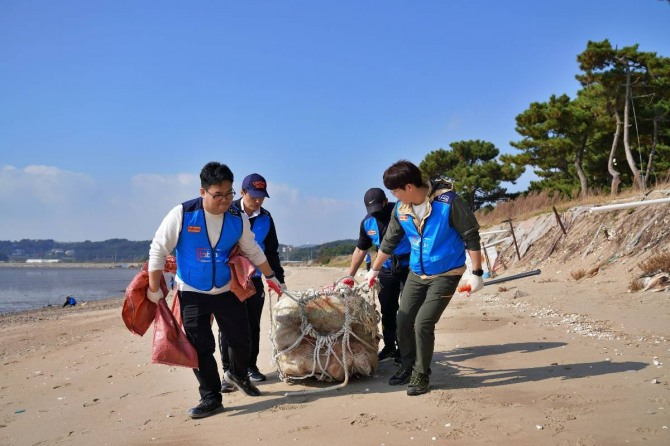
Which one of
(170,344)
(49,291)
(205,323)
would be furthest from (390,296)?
(49,291)

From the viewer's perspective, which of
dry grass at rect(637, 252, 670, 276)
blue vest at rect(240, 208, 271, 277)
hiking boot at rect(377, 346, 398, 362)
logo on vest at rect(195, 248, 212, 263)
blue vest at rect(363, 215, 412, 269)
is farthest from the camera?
dry grass at rect(637, 252, 670, 276)

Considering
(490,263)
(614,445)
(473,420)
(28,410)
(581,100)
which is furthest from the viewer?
(581,100)

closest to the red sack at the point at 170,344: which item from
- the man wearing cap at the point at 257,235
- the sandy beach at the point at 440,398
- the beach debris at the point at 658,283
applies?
the sandy beach at the point at 440,398

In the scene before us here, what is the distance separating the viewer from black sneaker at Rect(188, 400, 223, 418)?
4055mm

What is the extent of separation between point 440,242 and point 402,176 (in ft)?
2.13

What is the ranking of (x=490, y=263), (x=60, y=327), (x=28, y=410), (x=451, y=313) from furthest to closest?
(x=490, y=263) → (x=60, y=327) → (x=451, y=313) → (x=28, y=410)

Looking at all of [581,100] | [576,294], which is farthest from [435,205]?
[581,100]

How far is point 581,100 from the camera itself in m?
25.8

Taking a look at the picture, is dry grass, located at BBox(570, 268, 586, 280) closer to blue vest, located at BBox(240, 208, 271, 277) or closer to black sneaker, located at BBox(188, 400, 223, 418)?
blue vest, located at BBox(240, 208, 271, 277)

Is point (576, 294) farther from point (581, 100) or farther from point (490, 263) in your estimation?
point (581, 100)

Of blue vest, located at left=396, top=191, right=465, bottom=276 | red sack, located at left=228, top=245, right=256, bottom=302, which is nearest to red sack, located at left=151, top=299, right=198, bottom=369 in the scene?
red sack, located at left=228, top=245, right=256, bottom=302

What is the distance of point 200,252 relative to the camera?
13.7 feet

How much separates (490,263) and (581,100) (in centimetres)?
1382

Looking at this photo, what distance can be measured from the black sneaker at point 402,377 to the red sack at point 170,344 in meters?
1.73
